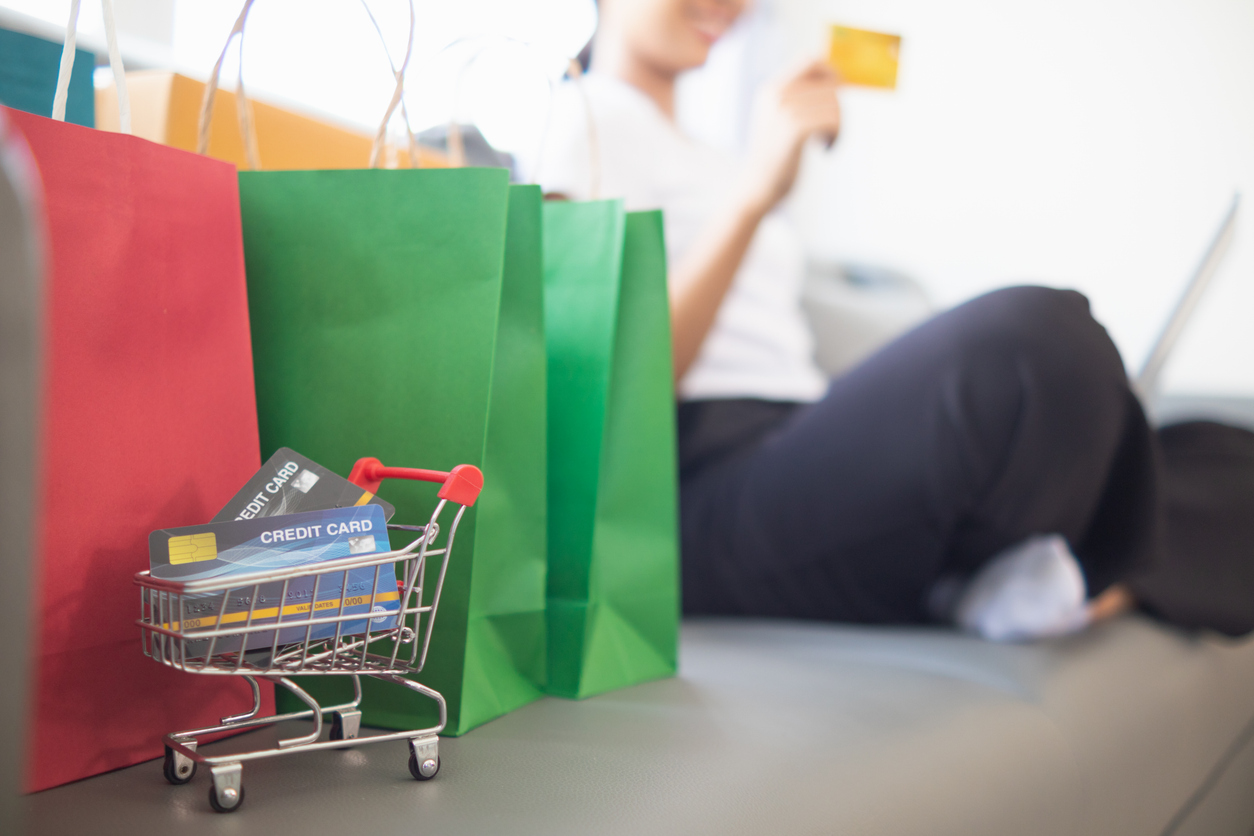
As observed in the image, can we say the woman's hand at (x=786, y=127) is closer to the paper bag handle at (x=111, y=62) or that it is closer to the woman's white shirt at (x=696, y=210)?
the woman's white shirt at (x=696, y=210)

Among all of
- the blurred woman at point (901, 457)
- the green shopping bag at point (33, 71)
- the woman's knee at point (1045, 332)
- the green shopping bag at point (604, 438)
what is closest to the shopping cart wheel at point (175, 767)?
the green shopping bag at point (604, 438)

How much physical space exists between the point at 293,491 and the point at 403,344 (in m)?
0.11

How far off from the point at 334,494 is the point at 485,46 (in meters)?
0.46

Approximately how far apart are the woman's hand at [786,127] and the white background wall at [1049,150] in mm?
1545

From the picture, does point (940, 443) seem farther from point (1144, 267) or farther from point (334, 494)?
point (1144, 267)

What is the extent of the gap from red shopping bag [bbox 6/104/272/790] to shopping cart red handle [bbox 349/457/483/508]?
7cm

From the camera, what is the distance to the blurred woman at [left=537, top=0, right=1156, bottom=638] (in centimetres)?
76

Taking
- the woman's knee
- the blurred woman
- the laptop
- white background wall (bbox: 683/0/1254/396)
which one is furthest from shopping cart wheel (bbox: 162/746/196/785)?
white background wall (bbox: 683/0/1254/396)

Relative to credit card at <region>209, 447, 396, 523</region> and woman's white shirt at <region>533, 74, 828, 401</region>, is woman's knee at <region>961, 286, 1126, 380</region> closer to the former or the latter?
woman's white shirt at <region>533, 74, 828, 401</region>

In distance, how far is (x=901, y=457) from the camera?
0.80 m

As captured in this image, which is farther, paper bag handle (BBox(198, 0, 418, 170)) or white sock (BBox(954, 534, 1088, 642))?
white sock (BBox(954, 534, 1088, 642))

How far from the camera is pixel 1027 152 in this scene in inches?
117

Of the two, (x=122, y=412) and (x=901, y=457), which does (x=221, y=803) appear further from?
(x=901, y=457)

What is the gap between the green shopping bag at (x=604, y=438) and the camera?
0.61 meters
